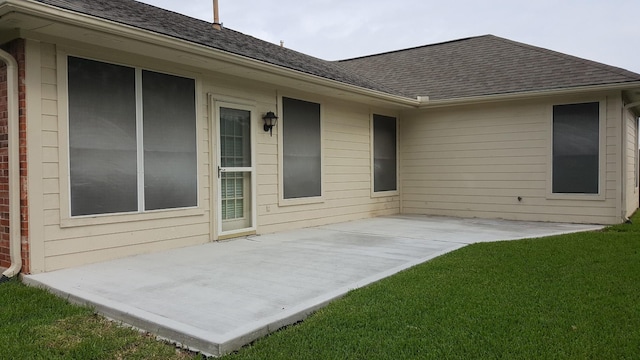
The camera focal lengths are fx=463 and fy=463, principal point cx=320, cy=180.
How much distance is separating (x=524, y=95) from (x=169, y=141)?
A: 6.34 meters

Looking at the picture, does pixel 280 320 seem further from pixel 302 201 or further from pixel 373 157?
pixel 373 157

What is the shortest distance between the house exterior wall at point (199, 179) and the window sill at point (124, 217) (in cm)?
1

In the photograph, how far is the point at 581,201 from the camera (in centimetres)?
Result: 835

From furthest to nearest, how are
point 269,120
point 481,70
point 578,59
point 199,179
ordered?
point 481,70 → point 578,59 → point 269,120 → point 199,179

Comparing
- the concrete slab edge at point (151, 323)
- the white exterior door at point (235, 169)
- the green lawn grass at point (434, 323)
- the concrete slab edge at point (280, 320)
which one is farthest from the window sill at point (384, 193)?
the concrete slab edge at point (151, 323)

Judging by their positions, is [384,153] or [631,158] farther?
[384,153]

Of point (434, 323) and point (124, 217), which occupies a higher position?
point (124, 217)

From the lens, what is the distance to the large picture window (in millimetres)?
4887

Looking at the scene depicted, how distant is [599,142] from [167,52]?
7.28 m

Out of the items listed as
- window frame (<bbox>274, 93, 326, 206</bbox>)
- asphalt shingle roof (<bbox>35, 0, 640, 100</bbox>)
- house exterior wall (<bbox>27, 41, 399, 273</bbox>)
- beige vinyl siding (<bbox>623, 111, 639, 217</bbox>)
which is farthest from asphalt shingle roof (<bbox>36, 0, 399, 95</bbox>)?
beige vinyl siding (<bbox>623, 111, 639, 217</bbox>)

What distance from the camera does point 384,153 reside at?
10.0 metres

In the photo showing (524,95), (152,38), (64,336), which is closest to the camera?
(64,336)

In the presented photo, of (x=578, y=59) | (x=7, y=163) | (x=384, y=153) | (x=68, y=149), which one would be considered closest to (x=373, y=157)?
(x=384, y=153)

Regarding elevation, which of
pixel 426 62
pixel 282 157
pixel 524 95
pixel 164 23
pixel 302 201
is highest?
pixel 426 62
